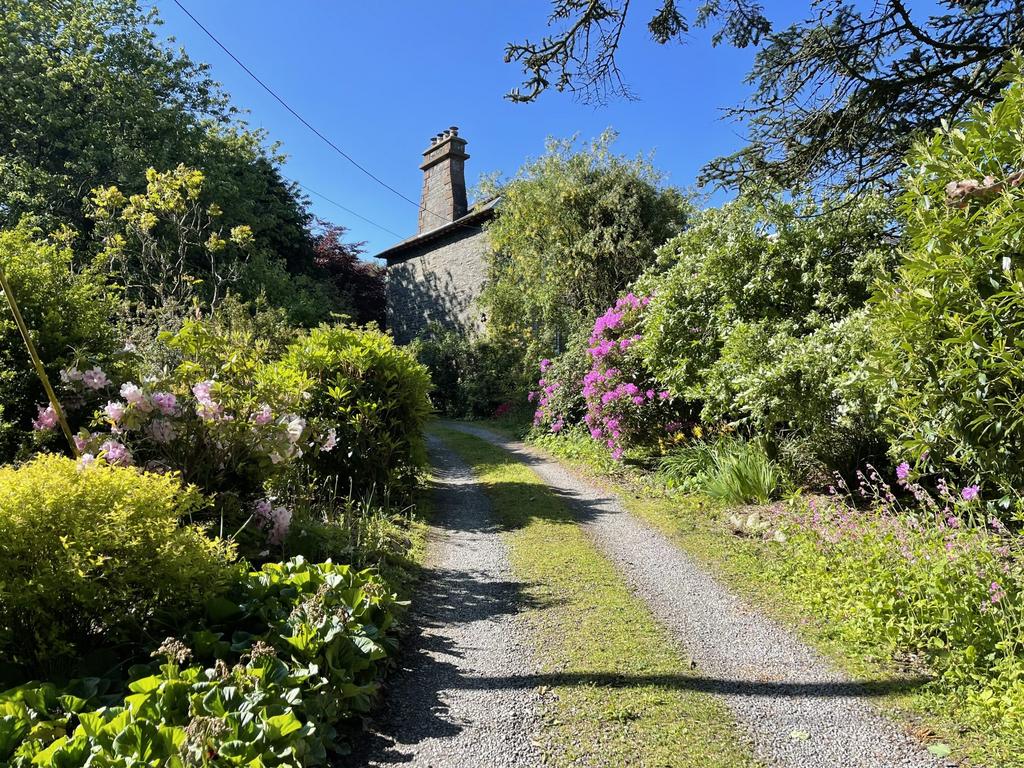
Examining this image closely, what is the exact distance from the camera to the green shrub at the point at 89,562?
7.32 feet

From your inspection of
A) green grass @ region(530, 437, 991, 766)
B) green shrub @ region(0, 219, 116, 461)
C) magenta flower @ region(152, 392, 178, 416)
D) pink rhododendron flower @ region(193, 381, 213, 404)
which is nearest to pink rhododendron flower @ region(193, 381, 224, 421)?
pink rhododendron flower @ region(193, 381, 213, 404)

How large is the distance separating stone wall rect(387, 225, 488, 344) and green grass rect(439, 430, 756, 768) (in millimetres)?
14015

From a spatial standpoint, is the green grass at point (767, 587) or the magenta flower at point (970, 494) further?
the magenta flower at point (970, 494)

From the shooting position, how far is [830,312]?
589 centimetres

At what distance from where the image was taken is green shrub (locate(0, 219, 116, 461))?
402 centimetres

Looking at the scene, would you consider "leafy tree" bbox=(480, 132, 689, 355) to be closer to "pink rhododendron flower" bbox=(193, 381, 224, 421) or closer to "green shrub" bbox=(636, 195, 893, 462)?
"green shrub" bbox=(636, 195, 893, 462)

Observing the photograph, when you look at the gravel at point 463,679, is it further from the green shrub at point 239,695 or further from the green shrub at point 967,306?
the green shrub at point 967,306

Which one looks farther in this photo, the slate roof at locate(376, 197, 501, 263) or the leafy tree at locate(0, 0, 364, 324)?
the slate roof at locate(376, 197, 501, 263)

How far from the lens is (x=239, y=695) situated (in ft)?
7.04

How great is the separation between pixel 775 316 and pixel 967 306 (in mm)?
3296

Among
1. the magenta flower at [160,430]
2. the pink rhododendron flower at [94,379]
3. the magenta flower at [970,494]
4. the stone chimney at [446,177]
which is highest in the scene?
the stone chimney at [446,177]

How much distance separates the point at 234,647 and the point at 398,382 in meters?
4.11

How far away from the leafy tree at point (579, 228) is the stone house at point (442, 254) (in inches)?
194

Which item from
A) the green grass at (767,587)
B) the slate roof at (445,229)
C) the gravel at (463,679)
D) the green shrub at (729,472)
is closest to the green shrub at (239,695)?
the gravel at (463,679)
